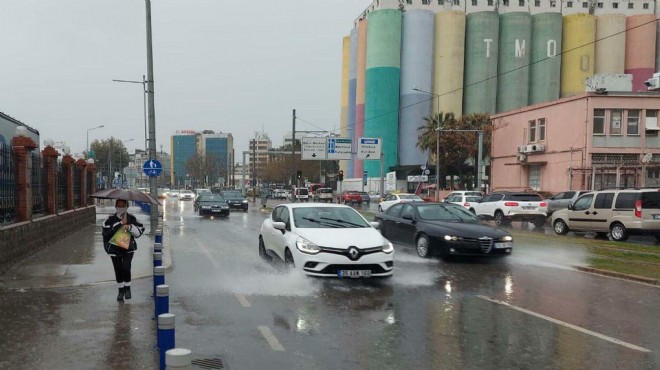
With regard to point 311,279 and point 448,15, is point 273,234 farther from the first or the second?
point 448,15

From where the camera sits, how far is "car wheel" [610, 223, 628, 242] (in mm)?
17344

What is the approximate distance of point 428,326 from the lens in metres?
6.53

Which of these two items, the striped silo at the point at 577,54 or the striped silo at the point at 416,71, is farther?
the striped silo at the point at 416,71

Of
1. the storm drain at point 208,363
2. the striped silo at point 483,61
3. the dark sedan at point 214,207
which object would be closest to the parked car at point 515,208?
the dark sedan at point 214,207

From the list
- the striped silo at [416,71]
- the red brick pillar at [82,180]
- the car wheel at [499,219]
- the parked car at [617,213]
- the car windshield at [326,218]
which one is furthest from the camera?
the striped silo at [416,71]

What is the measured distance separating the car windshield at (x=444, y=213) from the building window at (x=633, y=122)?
26678 millimetres

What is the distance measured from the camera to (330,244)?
892 cm

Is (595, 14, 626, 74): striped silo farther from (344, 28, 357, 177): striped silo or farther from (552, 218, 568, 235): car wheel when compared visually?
(552, 218, 568, 235): car wheel

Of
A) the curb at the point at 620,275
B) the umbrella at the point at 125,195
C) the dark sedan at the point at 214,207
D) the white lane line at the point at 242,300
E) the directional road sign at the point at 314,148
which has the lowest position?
the dark sedan at the point at 214,207

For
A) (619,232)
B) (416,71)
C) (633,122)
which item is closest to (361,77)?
(416,71)

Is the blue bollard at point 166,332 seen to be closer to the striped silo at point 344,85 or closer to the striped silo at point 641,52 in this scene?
the striped silo at point 641,52

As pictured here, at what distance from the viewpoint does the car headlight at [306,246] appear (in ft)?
29.3

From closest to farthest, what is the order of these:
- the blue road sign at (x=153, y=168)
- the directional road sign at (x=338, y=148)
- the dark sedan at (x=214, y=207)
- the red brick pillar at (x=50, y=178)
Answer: the red brick pillar at (x=50, y=178) → the blue road sign at (x=153, y=168) → the dark sedan at (x=214, y=207) → the directional road sign at (x=338, y=148)

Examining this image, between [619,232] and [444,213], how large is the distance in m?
8.01
